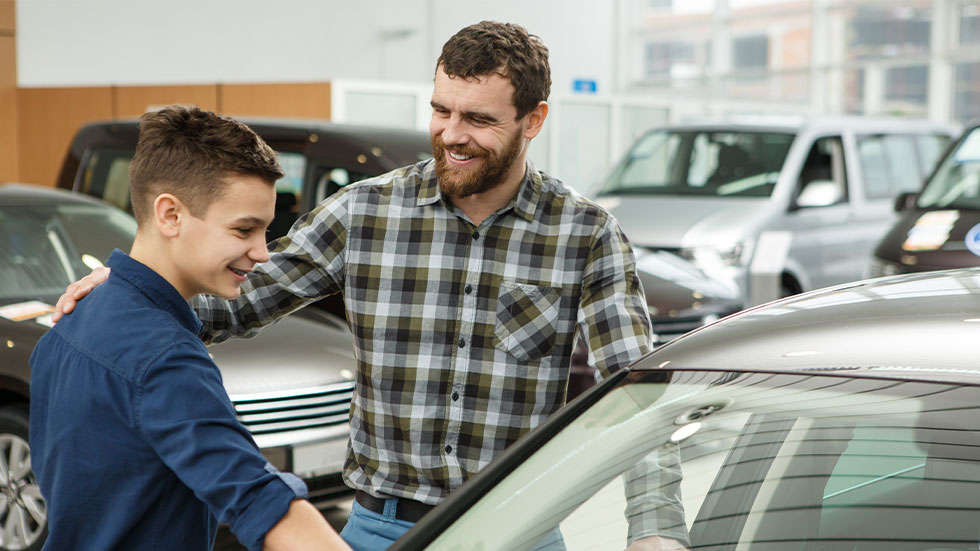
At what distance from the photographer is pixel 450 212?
193cm

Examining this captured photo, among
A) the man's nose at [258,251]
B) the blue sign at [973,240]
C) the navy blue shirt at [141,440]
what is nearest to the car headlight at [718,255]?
the blue sign at [973,240]

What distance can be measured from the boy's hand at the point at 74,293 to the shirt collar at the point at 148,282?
127 millimetres

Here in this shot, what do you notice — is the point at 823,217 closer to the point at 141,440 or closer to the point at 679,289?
the point at 679,289

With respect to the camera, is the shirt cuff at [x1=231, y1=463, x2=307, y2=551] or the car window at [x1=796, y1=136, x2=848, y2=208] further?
the car window at [x1=796, y1=136, x2=848, y2=208]

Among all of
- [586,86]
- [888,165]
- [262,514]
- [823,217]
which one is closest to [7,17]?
[586,86]

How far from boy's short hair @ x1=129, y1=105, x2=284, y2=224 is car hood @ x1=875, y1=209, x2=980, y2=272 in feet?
15.4

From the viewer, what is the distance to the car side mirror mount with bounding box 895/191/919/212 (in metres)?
6.26

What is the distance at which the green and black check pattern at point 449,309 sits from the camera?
6.11ft

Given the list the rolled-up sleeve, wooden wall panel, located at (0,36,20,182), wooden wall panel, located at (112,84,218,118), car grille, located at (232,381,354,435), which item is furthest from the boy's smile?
wooden wall panel, located at (0,36,20,182)

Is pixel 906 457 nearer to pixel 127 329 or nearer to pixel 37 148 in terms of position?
pixel 127 329

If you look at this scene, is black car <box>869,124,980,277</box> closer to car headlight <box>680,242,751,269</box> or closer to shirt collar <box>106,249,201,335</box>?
car headlight <box>680,242,751,269</box>

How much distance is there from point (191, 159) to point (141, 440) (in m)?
0.34

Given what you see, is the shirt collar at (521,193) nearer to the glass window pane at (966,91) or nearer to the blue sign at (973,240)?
the blue sign at (973,240)

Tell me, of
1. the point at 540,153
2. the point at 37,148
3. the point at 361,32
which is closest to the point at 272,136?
the point at 540,153
